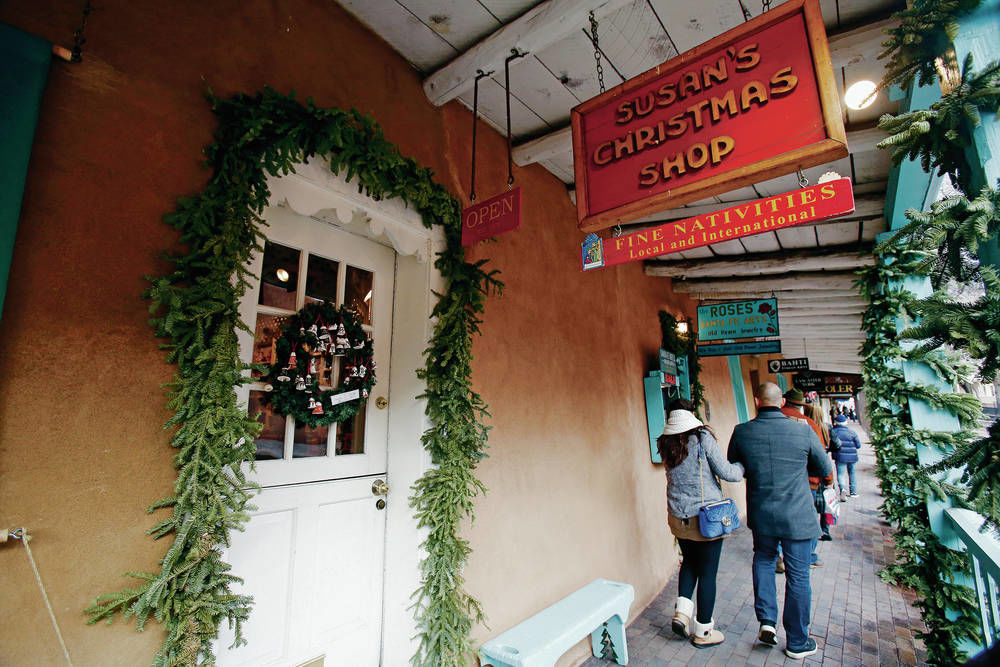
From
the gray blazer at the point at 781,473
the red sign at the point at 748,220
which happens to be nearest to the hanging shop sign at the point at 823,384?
the gray blazer at the point at 781,473

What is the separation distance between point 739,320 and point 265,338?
566 centimetres

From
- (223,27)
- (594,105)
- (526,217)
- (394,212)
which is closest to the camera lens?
(223,27)

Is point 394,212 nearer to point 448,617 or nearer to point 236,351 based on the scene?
point 236,351

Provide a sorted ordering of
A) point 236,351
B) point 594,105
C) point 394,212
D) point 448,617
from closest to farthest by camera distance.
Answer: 1. point 236,351
2. point 594,105
3. point 448,617
4. point 394,212

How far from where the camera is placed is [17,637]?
132 cm

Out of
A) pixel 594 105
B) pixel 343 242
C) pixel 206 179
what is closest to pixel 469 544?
pixel 343 242

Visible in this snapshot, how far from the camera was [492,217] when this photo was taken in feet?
8.21

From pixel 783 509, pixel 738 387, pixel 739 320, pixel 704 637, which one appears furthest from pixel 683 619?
pixel 738 387

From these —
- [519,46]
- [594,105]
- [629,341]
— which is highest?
[519,46]

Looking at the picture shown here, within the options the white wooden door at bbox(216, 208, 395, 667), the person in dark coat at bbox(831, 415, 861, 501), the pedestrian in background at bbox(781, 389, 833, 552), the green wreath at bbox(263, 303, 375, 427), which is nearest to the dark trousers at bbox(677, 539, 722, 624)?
the pedestrian in background at bbox(781, 389, 833, 552)

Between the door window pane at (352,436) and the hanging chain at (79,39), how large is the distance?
6.18 feet

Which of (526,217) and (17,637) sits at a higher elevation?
(526,217)

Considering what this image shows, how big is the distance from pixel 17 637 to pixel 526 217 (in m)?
3.47

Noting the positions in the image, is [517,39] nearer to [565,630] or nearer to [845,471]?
[565,630]
